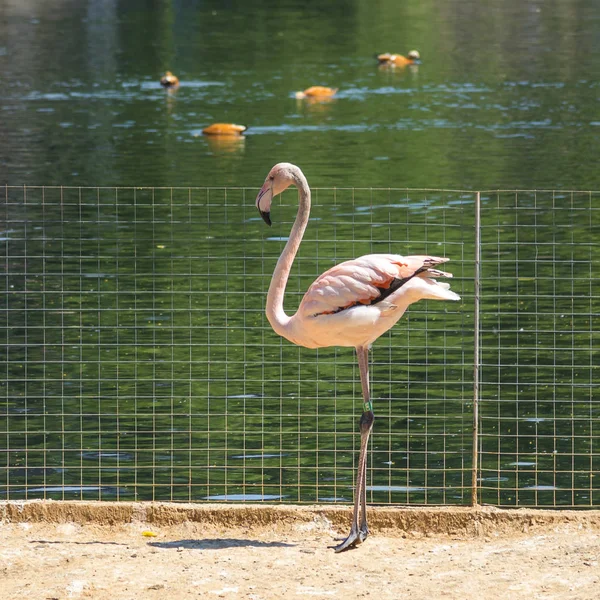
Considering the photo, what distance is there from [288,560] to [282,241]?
1332cm

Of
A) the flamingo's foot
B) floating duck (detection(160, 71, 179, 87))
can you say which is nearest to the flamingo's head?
the flamingo's foot

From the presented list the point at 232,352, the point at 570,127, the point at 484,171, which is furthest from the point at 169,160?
the point at 232,352

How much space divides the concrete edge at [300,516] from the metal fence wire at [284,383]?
245 mm

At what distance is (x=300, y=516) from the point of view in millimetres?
9336

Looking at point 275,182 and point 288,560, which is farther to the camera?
point 275,182

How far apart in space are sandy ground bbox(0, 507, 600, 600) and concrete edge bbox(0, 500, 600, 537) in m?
0.01

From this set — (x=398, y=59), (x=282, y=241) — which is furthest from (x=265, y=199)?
(x=398, y=59)

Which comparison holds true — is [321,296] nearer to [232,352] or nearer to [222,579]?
[222,579]

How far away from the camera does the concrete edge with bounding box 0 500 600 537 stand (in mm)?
9148

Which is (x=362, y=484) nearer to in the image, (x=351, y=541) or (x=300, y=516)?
(x=351, y=541)

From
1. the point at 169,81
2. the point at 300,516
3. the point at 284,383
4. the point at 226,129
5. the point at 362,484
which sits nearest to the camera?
the point at 362,484

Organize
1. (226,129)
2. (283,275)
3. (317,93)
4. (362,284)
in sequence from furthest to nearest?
(317,93)
(226,129)
(283,275)
(362,284)

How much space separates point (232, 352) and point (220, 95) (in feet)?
98.0

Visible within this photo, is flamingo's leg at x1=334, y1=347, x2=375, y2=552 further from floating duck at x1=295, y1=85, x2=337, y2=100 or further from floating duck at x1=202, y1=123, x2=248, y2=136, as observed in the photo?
floating duck at x1=295, y1=85, x2=337, y2=100
